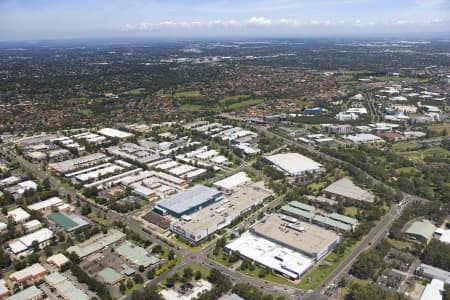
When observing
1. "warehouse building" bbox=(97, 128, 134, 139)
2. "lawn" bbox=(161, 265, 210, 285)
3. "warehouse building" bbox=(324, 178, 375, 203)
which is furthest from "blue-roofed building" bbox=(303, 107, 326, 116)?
"lawn" bbox=(161, 265, 210, 285)

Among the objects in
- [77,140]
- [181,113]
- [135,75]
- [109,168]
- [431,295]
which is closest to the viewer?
[431,295]

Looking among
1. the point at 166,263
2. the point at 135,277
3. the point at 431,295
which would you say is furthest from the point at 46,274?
the point at 431,295

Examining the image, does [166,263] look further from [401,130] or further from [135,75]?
[135,75]

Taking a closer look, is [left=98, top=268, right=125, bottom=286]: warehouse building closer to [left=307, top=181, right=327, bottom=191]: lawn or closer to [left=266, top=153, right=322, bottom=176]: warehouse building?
[left=307, top=181, right=327, bottom=191]: lawn

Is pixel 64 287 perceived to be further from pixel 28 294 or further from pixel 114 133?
pixel 114 133

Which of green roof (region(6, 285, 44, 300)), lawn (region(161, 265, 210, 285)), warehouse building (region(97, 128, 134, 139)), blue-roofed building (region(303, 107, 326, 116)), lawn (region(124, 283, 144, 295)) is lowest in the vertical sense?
lawn (region(124, 283, 144, 295))

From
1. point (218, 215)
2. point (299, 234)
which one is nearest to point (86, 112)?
point (218, 215)
